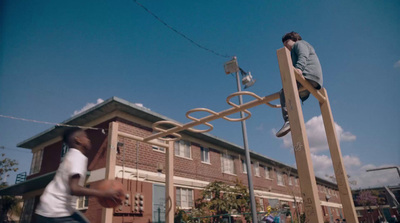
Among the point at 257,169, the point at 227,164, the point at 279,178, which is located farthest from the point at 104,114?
the point at 279,178

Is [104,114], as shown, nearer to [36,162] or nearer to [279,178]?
[36,162]

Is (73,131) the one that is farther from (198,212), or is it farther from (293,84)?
(198,212)

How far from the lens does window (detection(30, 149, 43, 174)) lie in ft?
53.0

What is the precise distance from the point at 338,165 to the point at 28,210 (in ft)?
59.5

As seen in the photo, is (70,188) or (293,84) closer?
(70,188)

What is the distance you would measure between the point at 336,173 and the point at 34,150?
19.0 metres

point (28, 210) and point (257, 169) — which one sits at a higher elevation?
point (257, 169)

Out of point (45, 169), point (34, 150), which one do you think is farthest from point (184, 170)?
point (34, 150)

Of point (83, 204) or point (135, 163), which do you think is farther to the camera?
point (135, 163)

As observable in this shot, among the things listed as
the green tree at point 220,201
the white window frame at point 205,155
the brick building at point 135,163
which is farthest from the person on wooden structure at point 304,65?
the white window frame at point 205,155

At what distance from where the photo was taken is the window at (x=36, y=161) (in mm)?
16141

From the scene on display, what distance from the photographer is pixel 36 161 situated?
1659cm

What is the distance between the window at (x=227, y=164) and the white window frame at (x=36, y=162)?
1170 centimetres

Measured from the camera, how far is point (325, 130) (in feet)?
11.9
